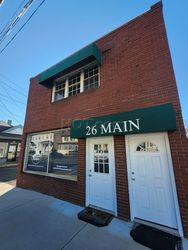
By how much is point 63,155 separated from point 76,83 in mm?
3347

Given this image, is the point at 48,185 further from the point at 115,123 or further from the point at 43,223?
the point at 115,123

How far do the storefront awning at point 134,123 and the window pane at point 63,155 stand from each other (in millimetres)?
1161

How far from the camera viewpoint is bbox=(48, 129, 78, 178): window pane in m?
5.25

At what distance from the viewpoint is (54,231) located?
309 centimetres

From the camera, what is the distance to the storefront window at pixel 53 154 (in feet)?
17.5

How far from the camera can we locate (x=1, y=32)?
14.3 feet

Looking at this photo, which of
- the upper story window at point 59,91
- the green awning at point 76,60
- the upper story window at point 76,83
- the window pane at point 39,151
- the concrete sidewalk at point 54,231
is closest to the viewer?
the concrete sidewalk at point 54,231

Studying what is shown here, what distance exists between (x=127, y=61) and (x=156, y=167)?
3.63 metres

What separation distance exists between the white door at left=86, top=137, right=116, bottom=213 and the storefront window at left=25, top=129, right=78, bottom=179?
79cm

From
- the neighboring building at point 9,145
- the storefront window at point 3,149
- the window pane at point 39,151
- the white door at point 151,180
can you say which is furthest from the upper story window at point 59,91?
the storefront window at point 3,149

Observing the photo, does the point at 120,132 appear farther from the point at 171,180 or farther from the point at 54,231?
the point at 54,231

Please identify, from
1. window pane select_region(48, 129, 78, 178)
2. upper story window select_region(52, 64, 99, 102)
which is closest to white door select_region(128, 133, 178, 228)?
window pane select_region(48, 129, 78, 178)

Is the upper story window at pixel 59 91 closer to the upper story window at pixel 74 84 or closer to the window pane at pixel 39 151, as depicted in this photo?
the upper story window at pixel 74 84

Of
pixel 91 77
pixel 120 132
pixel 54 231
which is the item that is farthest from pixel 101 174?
pixel 91 77
